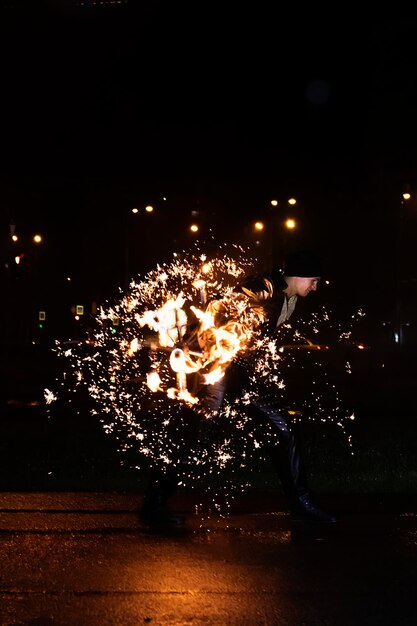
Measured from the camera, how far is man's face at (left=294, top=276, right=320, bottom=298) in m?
7.59

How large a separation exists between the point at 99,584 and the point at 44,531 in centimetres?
141

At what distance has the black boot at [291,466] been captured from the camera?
750cm

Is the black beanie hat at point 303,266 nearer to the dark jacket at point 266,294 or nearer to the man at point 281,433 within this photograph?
the man at point 281,433

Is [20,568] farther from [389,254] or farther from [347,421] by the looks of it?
[389,254]

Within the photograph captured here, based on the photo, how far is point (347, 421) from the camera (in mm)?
15789

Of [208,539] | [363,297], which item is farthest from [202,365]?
[363,297]

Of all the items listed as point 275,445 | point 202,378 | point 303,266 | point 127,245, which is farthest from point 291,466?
point 127,245

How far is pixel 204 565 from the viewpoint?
6.34m

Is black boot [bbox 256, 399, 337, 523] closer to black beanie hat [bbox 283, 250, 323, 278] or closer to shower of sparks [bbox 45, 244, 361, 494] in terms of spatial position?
shower of sparks [bbox 45, 244, 361, 494]

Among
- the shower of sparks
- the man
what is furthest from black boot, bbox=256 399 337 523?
the shower of sparks

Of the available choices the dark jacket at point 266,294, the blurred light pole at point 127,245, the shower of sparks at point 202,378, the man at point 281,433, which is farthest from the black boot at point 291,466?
the blurred light pole at point 127,245

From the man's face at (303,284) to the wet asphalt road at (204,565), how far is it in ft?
5.30

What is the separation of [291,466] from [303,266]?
1.39 meters

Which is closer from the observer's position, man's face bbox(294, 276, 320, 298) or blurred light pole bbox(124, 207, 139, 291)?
man's face bbox(294, 276, 320, 298)
